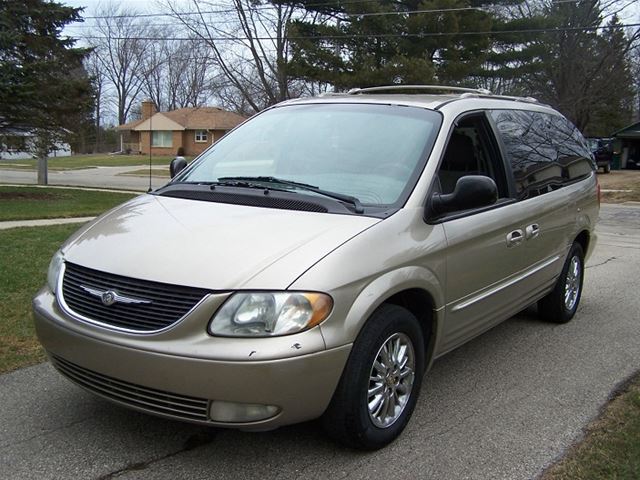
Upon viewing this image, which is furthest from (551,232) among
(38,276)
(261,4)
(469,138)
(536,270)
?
(261,4)

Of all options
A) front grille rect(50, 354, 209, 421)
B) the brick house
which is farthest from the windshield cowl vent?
the brick house

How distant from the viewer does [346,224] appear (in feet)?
10.5

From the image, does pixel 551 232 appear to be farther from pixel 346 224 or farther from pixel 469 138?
pixel 346 224

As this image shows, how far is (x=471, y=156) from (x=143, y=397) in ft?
8.71

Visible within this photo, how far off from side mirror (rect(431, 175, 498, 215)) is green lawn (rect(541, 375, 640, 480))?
1.43 m

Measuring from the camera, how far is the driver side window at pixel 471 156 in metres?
4.04

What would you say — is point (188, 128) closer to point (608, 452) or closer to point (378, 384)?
point (378, 384)

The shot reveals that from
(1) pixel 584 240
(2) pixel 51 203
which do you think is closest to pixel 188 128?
(2) pixel 51 203

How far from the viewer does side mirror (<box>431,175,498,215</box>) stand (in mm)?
3557

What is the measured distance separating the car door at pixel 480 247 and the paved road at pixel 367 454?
41 cm

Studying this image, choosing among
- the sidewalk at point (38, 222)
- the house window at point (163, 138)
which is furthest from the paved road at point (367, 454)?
the house window at point (163, 138)

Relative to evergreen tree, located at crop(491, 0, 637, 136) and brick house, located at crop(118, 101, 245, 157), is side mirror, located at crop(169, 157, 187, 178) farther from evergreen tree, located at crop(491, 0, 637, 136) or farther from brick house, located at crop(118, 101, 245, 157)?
brick house, located at crop(118, 101, 245, 157)

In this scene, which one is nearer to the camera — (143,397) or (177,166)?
(143,397)

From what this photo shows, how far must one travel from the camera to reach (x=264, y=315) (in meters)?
2.77
